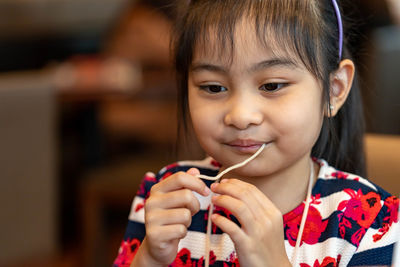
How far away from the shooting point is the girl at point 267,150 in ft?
3.05

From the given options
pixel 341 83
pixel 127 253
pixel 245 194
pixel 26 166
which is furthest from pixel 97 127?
pixel 245 194

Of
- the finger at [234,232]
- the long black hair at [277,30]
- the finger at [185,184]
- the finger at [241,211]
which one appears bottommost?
the finger at [234,232]

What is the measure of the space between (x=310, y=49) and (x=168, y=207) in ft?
1.13

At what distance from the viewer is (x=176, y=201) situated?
94cm

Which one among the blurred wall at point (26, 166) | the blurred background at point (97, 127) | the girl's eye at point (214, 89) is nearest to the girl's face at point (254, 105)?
the girl's eye at point (214, 89)

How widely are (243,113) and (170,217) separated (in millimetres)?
194

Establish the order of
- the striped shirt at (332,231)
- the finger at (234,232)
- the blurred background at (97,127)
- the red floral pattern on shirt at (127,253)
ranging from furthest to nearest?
the blurred background at (97,127), the red floral pattern on shirt at (127,253), the striped shirt at (332,231), the finger at (234,232)

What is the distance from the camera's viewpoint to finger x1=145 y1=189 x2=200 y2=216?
0.94 metres

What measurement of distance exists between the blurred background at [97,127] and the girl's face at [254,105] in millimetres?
213

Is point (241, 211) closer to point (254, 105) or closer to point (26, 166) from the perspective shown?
point (254, 105)

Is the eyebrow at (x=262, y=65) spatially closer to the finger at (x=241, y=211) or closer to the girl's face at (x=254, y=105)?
the girl's face at (x=254, y=105)

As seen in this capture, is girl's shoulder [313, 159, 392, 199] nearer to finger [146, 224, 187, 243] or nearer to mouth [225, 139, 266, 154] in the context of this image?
mouth [225, 139, 266, 154]

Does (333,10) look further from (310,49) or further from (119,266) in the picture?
(119,266)

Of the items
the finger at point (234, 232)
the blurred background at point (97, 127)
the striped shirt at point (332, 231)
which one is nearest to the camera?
the finger at point (234, 232)
